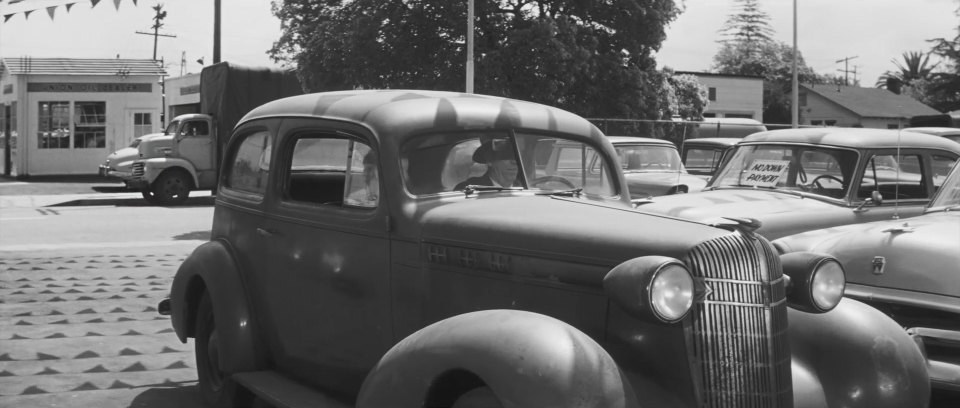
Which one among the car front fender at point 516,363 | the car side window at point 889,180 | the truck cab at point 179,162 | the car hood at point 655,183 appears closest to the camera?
the car front fender at point 516,363

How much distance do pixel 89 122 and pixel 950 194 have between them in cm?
3692

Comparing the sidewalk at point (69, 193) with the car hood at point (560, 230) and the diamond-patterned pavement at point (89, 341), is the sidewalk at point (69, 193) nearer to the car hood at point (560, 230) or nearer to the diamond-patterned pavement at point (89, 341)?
the diamond-patterned pavement at point (89, 341)

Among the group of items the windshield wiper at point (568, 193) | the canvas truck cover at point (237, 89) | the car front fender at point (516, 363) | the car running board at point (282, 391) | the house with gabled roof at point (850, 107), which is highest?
the house with gabled roof at point (850, 107)

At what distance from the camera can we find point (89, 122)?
39.1 m

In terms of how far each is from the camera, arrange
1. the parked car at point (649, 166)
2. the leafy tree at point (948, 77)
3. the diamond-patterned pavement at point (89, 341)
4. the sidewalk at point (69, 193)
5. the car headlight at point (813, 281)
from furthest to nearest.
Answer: the leafy tree at point (948, 77) < the sidewalk at point (69, 193) < the parked car at point (649, 166) < the diamond-patterned pavement at point (89, 341) < the car headlight at point (813, 281)

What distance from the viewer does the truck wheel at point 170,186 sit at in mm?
24406

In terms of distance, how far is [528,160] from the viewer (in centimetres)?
484

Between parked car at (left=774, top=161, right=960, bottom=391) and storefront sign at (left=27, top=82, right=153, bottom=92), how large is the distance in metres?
36.5

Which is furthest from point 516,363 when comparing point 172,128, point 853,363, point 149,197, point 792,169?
point 172,128

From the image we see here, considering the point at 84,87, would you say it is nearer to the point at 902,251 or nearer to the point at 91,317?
the point at 91,317

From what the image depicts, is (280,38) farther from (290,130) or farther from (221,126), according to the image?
(290,130)

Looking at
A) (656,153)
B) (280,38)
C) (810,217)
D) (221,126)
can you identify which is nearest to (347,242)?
(810,217)

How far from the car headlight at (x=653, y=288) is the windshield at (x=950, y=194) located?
3.82 metres

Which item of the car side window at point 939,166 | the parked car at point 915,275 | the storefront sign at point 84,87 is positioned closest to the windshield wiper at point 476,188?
the parked car at point 915,275
